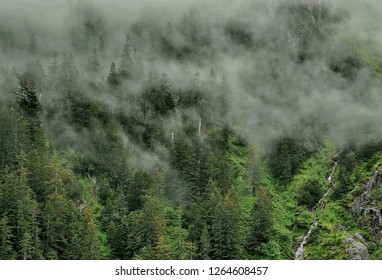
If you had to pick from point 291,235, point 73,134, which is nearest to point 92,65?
point 73,134

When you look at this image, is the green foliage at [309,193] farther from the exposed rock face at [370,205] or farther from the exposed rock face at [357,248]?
the exposed rock face at [357,248]

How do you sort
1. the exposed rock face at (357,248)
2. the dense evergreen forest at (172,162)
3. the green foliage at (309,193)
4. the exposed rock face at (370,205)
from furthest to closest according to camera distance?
1. the green foliage at (309,193)
2. the exposed rock face at (370,205)
3. the exposed rock face at (357,248)
4. the dense evergreen forest at (172,162)

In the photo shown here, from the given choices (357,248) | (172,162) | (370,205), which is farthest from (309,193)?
(172,162)

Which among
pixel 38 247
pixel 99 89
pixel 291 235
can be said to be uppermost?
pixel 99 89

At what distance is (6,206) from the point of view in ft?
343

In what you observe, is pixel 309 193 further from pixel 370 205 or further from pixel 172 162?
pixel 172 162

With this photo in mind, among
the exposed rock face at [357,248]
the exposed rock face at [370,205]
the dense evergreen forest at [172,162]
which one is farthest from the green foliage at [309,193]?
the exposed rock face at [357,248]

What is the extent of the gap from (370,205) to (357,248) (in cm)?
1451

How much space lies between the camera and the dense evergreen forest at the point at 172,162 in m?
110

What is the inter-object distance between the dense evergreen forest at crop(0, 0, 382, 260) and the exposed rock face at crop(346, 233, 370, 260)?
0.31 metres

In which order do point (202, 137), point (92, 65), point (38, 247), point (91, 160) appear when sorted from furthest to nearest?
point (92, 65)
point (202, 137)
point (91, 160)
point (38, 247)

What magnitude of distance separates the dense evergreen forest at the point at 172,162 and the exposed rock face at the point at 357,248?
0.31m

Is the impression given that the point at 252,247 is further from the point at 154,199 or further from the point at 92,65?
the point at 92,65

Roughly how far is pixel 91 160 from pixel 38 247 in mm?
39470
